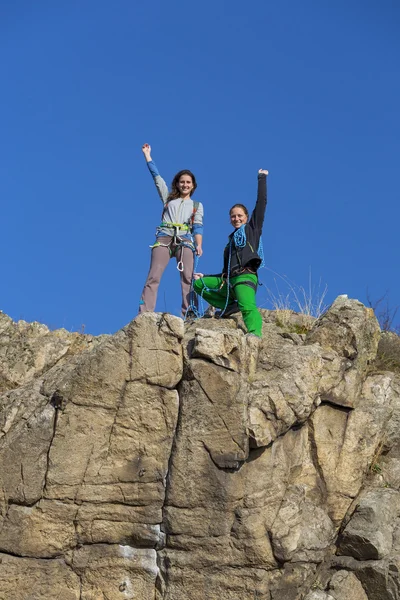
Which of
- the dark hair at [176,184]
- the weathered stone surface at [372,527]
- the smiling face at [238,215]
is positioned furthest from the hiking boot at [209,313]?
the weathered stone surface at [372,527]

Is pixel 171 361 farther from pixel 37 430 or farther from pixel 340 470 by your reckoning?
pixel 340 470

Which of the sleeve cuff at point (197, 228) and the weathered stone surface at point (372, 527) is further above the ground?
the sleeve cuff at point (197, 228)

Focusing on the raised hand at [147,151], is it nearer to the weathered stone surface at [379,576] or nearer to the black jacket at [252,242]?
the black jacket at [252,242]

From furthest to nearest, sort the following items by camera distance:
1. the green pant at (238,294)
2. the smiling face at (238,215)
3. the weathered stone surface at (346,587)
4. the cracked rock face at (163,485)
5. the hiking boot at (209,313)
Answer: the hiking boot at (209,313)
the smiling face at (238,215)
the green pant at (238,294)
the weathered stone surface at (346,587)
the cracked rock face at (163,485)

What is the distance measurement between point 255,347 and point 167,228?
3.04 metres

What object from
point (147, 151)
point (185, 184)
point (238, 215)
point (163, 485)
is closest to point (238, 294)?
point (238, 215)

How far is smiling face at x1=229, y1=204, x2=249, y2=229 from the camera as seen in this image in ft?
45.3

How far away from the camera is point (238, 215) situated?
13.8m

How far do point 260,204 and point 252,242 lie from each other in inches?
25.9

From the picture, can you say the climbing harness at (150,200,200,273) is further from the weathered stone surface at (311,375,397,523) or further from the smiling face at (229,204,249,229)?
the weathered stone surface at (311,375,397,523)

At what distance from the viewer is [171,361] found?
11.4 metres

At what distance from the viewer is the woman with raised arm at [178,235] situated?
13969 millimetres

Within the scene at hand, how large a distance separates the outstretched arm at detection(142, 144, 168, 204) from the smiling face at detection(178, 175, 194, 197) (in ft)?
1.15

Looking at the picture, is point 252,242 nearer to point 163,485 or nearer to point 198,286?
point 198,286
